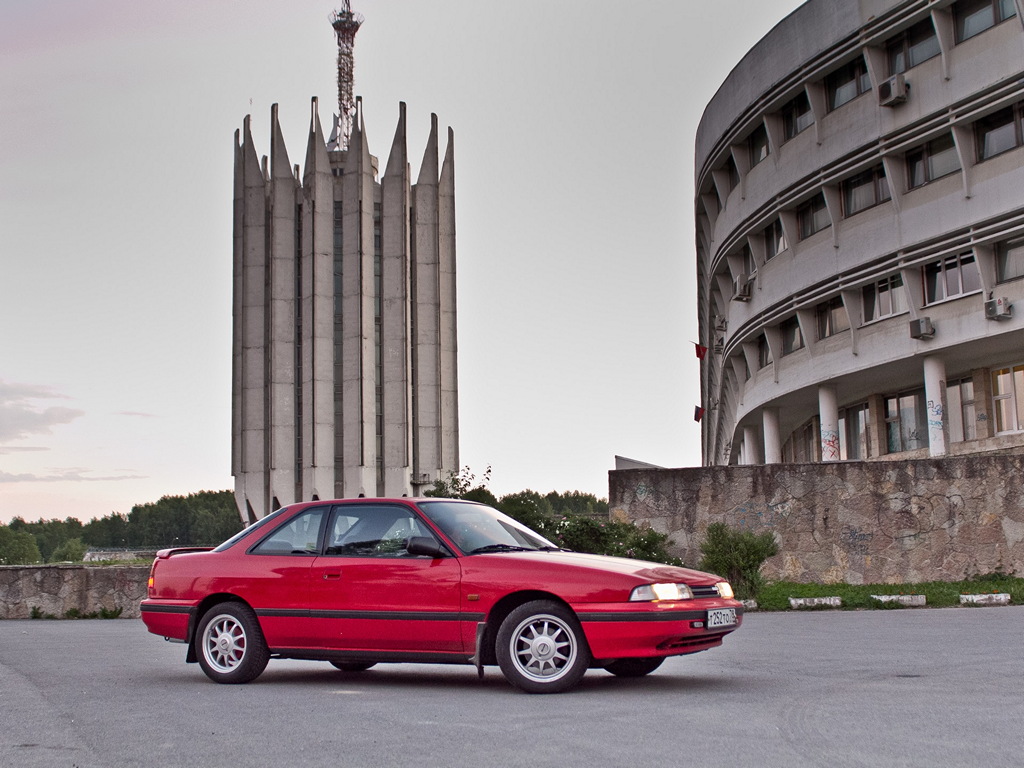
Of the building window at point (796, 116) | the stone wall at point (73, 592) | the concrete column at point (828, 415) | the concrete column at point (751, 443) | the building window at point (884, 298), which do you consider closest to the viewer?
the stone wall at point (73, 592)

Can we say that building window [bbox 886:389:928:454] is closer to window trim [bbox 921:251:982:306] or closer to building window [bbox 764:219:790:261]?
window trim [bbox 921:251:982:306]

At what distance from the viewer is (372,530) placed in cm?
905

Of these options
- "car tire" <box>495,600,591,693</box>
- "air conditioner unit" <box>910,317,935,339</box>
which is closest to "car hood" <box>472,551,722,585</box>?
"car tire" <box>495,600,591,693</box>

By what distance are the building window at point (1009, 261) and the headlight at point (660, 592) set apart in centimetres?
2230

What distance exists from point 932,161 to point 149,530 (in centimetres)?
14342

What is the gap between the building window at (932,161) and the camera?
29.5 metres

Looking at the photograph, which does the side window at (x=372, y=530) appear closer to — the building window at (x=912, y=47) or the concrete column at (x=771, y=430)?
the building window at (x=912, y=47)

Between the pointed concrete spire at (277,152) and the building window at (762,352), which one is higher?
the pointed concrete spire at (277,152)

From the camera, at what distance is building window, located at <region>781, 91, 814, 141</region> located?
1362 inches

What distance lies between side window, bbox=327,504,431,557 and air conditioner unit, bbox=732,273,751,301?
99.4ft

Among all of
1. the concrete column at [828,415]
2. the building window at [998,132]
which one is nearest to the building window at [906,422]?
the concrete column at [828,415]

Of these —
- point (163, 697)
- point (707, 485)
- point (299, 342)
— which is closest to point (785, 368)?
point (707, 485)

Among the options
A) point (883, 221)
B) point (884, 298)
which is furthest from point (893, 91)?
point (884, 298)

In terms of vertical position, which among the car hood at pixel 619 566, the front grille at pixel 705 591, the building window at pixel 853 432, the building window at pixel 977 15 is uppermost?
the building window at pixel 977 15
